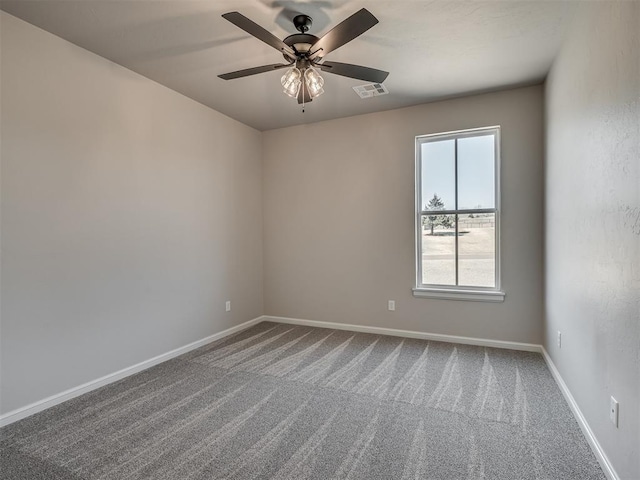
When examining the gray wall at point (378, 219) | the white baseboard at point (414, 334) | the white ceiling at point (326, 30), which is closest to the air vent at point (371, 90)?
the white ceiling at point (326, 30)

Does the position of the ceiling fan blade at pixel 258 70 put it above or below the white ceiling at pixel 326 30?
below

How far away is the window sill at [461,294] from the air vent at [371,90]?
2.30 m

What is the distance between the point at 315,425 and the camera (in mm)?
2225

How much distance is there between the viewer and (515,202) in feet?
11.6

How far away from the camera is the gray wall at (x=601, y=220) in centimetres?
148

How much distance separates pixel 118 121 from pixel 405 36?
2574 millimetres

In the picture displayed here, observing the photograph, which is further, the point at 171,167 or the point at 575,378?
the point at 171,167

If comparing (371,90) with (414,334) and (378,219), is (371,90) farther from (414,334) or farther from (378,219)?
(414,334)

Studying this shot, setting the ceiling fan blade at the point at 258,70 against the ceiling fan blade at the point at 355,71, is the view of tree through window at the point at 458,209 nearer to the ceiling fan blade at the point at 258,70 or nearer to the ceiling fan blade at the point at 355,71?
the ceiling fan blade at the point at 355,71

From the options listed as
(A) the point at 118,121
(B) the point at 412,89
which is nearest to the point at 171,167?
(A) the point at 118,121

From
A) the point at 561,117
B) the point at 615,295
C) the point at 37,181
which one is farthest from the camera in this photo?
the point at 561,117

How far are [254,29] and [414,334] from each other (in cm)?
354

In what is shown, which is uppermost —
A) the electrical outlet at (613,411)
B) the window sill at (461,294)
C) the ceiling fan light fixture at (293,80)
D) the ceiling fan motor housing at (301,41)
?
the ceiling fan motor housing at (301,41)

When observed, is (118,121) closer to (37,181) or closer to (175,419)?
(37,181)
